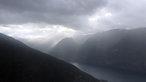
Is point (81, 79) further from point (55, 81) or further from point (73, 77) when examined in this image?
point (55, 81)

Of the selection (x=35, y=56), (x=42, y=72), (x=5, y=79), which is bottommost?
(x=5, y=79)

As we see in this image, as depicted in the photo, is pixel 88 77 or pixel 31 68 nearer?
pixel 31 68

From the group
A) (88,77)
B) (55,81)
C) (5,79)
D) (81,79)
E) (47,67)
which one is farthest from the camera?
(88,77)

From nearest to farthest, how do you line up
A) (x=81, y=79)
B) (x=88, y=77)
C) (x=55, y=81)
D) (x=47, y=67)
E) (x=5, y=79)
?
(x=5, y=79), (x=55, y=81), (x=47, y=67), (x=81, y=79), (x=88, y=77)

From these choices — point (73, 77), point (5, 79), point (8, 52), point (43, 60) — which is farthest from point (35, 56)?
point (5, 79)

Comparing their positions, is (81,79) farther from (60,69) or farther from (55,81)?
(55,81)

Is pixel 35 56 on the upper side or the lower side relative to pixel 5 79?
upper
